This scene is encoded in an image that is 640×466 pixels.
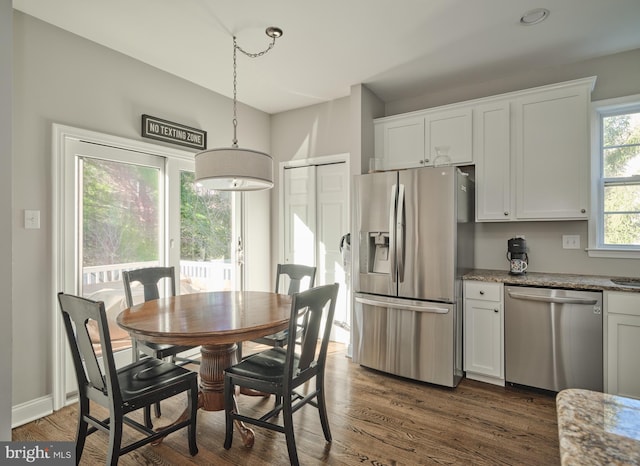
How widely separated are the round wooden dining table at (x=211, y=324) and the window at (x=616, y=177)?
2759mm

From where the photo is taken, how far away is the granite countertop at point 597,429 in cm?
54

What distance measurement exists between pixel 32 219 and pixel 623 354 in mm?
4171

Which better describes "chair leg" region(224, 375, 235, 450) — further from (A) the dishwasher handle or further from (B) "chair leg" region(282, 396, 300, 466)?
(A) the dishwasher handle

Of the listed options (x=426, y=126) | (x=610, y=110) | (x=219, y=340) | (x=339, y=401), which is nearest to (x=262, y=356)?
(x=219, y=340)

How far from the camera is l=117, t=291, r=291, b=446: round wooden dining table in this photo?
5.94 feet

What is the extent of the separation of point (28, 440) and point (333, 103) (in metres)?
3.85

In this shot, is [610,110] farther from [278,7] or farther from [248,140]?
[248,140]

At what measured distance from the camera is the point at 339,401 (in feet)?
8.73

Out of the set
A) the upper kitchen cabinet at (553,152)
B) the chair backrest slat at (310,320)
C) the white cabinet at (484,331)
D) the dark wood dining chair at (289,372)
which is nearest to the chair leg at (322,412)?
the dark wood dining chair at (289,372)

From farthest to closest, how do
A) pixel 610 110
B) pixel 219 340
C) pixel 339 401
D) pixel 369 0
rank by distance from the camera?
pixel 610 110 → pixel 339 401 → pixel 369 0 → pixel 219 340

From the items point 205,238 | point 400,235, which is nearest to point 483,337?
point 400,235

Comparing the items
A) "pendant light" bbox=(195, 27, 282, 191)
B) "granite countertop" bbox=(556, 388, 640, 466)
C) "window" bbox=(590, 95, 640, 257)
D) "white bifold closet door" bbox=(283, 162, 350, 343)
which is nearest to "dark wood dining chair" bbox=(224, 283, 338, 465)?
"pendant light" bbox=(195, 27, 282, 191)

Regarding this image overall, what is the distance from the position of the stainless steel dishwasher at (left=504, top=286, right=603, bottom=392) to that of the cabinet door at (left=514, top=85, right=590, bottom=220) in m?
0.70

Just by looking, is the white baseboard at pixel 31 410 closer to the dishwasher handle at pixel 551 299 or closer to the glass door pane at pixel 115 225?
the glass door pane at pixel 115 225
